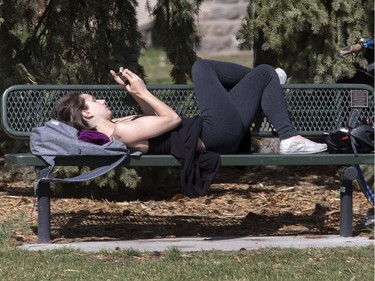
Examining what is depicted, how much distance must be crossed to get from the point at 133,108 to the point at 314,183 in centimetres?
208

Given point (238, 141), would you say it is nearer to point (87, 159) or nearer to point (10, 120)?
point (87, 159)

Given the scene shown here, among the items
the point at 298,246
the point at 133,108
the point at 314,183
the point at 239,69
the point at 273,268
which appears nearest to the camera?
the point at 273,268

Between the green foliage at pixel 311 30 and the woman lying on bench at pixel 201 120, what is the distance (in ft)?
4.30

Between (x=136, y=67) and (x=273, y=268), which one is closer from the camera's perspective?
(x=273, y=268)

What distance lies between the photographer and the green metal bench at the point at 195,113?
19.2ft

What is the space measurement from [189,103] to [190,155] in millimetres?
1001

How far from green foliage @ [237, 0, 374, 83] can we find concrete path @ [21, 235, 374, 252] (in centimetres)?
188

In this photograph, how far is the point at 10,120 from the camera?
6.51m

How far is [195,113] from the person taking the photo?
6.75m

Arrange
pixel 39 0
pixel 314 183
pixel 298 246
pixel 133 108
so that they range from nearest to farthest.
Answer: pixel 298 246 → pixel 133 108 → pixel 39 0 → pixel 314 183

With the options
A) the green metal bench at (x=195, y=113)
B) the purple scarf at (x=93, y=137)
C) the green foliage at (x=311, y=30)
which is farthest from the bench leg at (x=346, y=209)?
the green foliage at (x=311, y=30)

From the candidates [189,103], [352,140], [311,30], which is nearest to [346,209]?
[352,140]

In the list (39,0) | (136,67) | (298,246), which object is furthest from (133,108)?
(298,246)

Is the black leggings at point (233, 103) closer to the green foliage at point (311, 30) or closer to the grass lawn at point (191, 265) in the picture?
the grass lawn at point (191, 265)
